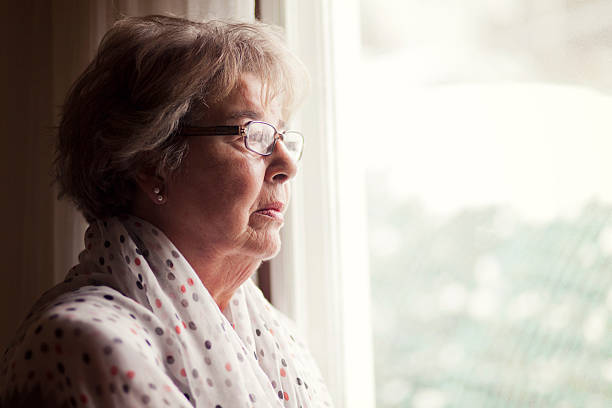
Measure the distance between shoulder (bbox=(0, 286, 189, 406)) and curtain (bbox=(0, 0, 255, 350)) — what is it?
96 cm

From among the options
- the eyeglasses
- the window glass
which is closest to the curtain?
the eyeglasses

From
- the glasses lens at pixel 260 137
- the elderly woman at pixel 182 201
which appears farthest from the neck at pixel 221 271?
the glasses lens at pixel 260 137

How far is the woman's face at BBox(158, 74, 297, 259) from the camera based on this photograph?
1223mm

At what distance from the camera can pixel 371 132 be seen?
166 cm

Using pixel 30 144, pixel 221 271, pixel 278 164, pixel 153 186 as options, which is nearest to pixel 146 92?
pixel 153 186

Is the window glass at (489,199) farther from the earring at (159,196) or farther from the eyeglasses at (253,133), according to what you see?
the earring at (159,196)

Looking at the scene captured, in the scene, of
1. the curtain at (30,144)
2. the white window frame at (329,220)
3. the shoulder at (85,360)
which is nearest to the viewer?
the shoulder at (85,360)

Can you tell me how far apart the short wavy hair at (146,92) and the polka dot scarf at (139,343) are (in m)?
0.12

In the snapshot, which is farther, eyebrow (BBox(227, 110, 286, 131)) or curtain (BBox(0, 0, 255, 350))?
curtain (BBox(0, 0, 255, 350))

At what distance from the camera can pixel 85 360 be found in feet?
3.08

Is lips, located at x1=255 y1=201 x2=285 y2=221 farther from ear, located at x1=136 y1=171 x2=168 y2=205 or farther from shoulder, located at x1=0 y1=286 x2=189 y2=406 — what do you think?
shoulder, located at x1=0 y1=286 x2=189 y2=406

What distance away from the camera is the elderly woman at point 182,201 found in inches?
42.2

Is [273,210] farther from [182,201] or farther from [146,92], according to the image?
[146,92]

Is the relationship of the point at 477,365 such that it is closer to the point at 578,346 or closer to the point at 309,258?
the point at 578,346
